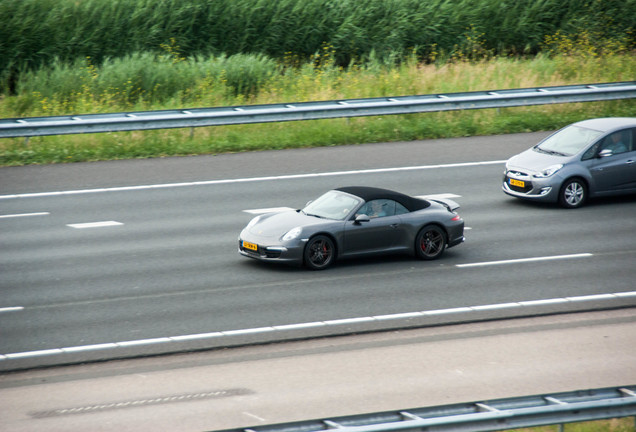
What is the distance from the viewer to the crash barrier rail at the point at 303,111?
72.1 ft

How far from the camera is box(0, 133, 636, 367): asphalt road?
1244 centimetres

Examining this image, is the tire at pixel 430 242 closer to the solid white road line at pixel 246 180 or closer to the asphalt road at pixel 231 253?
the asphalt road at pixel 231 253

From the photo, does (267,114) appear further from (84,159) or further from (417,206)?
(417,206)

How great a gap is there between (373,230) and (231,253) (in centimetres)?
244

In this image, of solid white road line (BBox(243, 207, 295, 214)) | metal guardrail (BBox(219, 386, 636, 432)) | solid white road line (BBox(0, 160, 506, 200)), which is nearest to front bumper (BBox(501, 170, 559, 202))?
solid white road line (BBox(0, 160, 506, 200))

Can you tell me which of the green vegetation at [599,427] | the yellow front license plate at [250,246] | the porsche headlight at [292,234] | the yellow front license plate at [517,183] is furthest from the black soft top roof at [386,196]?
the green vegetation at [599,427]

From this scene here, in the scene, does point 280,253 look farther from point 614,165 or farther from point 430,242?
point 614,165

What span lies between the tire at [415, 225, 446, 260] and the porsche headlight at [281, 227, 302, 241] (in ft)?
6.82

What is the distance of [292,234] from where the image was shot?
1427 centimetres

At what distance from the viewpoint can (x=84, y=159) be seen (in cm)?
2197

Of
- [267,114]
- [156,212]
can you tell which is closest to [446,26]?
[267,114]

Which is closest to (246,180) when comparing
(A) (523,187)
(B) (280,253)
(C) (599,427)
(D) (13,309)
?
(A) (523,187)

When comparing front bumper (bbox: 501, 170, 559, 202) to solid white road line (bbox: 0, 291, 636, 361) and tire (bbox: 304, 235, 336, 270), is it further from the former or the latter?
tire (bbox: 304, 235, 336, 270)

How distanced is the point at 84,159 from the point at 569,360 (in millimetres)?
14391
